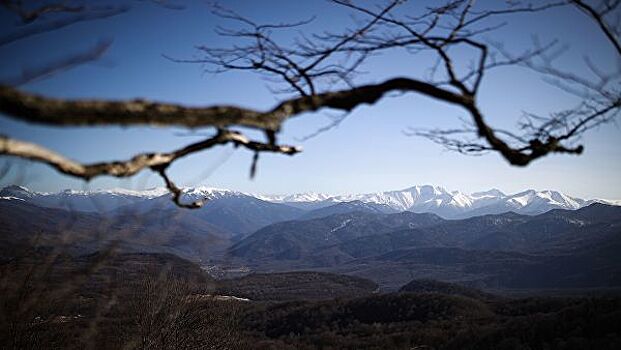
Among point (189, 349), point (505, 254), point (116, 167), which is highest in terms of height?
point (116, 167)

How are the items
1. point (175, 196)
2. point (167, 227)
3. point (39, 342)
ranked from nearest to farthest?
point (175, 196), point (167, 227), point (39, 342)

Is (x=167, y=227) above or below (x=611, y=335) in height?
above

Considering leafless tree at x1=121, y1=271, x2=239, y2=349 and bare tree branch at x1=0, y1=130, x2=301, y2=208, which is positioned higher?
bare tree branch at x1=0, y1=130, x2=301, y2=208

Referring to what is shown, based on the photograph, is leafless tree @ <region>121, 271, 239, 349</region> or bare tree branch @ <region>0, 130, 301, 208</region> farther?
leafless tree @ <region>121, 271, 239, 349</region>

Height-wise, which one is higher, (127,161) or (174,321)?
(127,161)

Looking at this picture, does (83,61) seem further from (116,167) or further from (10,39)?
(116,167)

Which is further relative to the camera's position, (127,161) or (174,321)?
(174,321)

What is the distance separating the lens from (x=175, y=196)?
2404 millimetres

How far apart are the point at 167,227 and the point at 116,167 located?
3890 mm

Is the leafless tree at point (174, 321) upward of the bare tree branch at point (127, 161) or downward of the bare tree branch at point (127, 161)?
downward

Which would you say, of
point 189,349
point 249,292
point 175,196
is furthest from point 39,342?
point 249,292

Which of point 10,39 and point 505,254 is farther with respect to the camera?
point 505,254

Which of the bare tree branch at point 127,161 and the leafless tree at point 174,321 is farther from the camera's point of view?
the leafless tree at point 174,321

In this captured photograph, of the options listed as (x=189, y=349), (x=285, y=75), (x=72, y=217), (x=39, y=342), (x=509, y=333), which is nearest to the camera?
(x=285, y=75)
